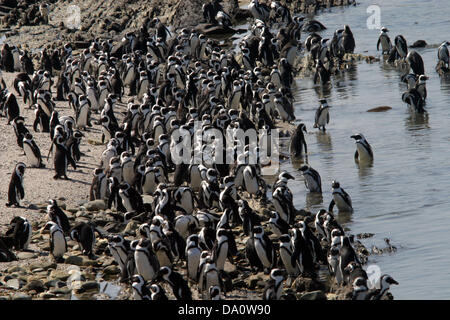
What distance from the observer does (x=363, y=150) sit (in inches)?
733

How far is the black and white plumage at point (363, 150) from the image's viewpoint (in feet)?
60.9

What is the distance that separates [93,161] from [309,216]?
19.0ft

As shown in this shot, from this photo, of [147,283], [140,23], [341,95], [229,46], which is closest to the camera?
[147,283]

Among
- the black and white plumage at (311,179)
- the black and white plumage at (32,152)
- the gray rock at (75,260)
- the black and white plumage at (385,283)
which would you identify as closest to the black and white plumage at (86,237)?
the gray rock at (75,260)

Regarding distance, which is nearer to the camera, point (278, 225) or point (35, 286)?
point (35, 286)

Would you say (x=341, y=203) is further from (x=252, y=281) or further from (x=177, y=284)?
(x=177, y=284)

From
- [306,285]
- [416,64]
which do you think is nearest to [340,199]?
[306,285]

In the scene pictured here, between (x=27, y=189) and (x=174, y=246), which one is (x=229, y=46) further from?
(x=174, y=246)

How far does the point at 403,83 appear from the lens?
2544 cm

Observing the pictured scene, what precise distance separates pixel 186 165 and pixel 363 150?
4119 millimetres

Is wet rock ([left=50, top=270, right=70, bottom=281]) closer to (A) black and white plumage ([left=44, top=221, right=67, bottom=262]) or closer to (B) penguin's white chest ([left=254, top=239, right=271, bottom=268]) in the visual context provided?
(A) black and white plumage ([left=44, top=221, right=67, bottom=262])

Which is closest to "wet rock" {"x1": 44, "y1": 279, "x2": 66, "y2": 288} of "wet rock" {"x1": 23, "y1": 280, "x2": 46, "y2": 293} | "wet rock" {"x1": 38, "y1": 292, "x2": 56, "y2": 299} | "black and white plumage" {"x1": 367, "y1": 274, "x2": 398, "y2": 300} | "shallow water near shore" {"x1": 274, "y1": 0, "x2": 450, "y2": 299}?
"wet rock" {"x1": 23, "y1": 280, "x2": 46, "y2": 293}

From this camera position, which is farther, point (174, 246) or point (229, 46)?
point (229, 46)

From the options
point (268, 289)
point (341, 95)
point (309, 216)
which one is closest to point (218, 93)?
point (341, 95)
